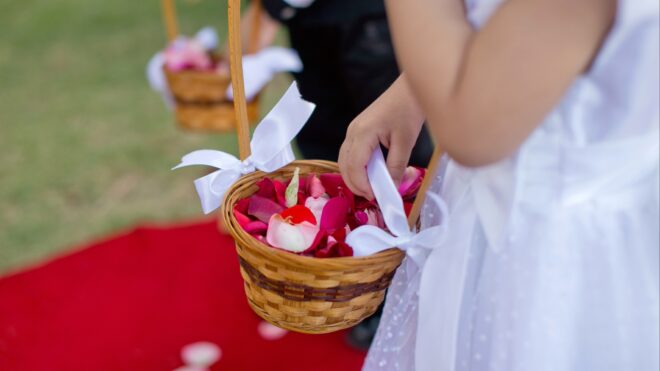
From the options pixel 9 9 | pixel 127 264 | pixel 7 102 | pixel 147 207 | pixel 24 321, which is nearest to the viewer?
pixel 24 321

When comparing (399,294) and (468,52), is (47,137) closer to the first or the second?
(399,294)

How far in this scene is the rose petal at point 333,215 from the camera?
0.90 metres

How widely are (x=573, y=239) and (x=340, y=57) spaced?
98 cm

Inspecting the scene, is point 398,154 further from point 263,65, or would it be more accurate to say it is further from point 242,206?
point 263,65

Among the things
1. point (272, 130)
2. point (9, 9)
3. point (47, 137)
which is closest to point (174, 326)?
point (272, 130)

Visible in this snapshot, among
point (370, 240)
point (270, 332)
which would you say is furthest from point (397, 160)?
point (270, 332)

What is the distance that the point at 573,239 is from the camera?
76 cm

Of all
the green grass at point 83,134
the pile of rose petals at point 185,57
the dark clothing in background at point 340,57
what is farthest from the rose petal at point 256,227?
the green grass at point 83,134

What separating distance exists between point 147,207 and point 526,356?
1.69 metres

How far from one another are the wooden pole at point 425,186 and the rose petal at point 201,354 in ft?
2.38

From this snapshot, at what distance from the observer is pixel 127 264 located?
5.86 ft

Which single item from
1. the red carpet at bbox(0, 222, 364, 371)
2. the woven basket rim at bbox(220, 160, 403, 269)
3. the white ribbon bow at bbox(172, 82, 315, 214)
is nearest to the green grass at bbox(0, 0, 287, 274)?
the red carpet at bbox(0, 222, 364, 371)

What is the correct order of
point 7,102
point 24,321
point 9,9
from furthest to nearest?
point 9,9 → point 7,102 → point 24,321

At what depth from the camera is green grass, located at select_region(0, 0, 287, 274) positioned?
2.22 meters
